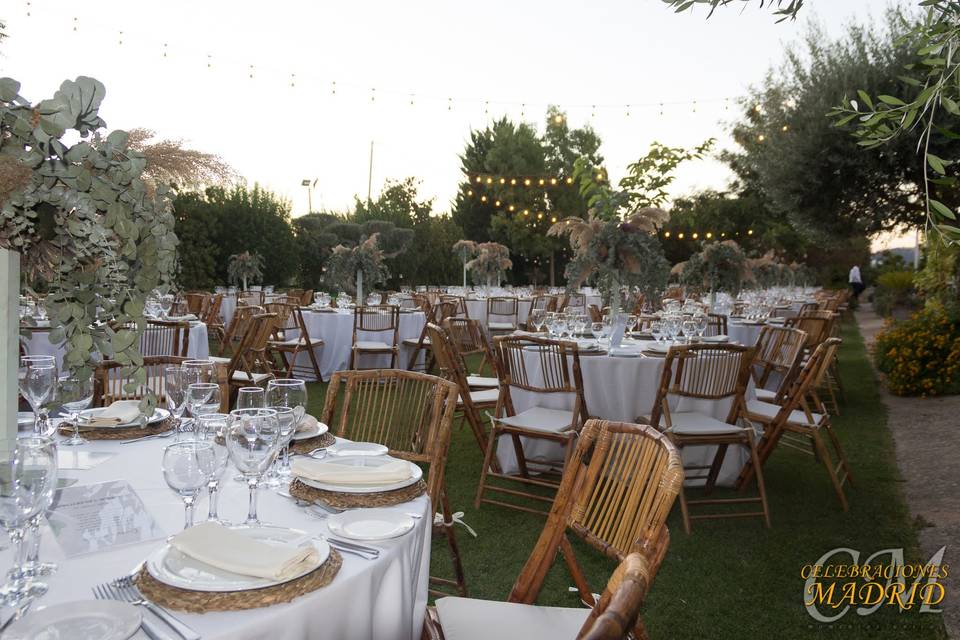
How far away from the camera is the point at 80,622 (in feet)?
3.28

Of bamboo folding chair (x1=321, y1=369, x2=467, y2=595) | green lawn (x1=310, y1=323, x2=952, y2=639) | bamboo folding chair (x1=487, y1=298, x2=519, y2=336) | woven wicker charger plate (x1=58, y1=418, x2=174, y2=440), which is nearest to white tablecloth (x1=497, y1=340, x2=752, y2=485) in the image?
green lawn (x1=310, y1=323, x2=952, y2=639)

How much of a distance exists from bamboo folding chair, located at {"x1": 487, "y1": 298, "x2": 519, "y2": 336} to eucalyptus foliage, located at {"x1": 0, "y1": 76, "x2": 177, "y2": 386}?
8.84 meters

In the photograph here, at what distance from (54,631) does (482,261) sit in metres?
11.9

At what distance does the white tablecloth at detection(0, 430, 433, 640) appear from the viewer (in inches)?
42.3

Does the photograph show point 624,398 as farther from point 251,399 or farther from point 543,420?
point 251,399

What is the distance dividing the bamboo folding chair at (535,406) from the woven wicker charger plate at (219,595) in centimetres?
264

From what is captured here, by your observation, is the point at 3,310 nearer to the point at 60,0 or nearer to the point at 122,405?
the point at 122,405

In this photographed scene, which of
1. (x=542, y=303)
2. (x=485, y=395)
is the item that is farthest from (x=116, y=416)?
(x=542, y=303)

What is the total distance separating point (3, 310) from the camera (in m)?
1.33

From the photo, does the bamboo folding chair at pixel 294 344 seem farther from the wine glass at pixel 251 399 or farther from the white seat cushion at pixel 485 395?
the wine glass at pixel 251 399

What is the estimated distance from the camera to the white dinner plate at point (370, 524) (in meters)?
1.36

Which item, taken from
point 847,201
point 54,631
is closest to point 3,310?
point 54,631

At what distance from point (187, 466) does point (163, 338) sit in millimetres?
4285

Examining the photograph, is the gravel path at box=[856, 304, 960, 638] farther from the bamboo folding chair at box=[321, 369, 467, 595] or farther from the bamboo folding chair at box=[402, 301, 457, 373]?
the bamboo folding chair at box=[402, 301, 457, 373]
